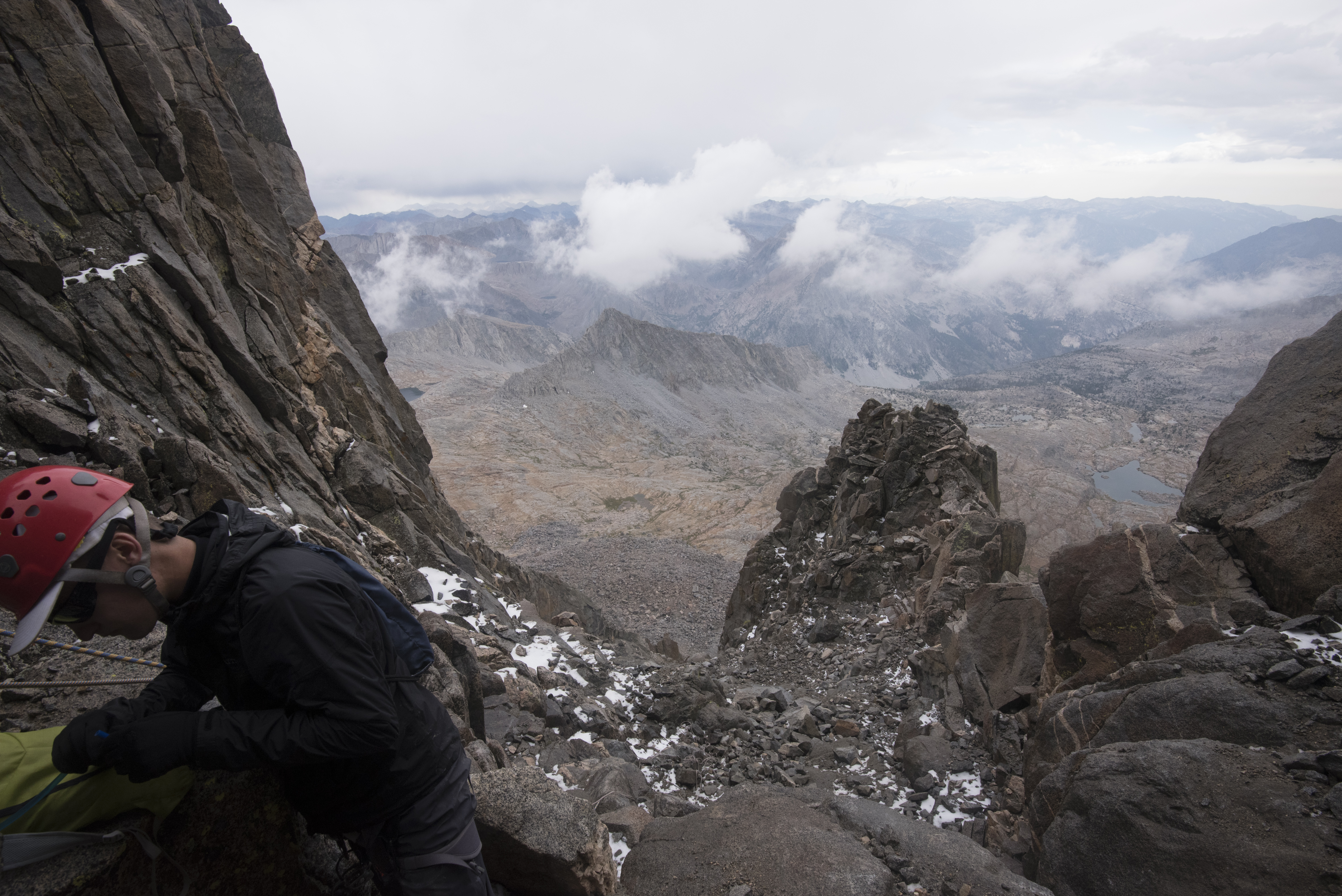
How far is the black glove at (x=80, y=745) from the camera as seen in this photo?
3.03 meters

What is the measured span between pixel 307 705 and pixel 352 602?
0.51 m

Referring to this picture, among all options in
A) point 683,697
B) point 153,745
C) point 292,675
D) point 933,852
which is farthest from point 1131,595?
point 153,745

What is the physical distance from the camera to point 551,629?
18.4 meters

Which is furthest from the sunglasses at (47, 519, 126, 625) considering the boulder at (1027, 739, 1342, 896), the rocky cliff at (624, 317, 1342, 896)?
Answer: the boulder at (1027, 739, 1342, 896)

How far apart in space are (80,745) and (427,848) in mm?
1870

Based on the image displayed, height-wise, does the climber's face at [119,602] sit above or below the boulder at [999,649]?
above

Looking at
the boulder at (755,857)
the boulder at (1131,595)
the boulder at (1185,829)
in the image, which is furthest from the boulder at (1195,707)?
the boulder at (755,857)

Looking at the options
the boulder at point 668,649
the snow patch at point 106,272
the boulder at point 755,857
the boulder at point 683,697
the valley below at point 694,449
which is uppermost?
the snow patch at point 106,272

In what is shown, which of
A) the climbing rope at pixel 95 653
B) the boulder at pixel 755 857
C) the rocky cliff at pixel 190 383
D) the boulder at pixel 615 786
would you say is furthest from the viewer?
the boulder at pixel 615 786

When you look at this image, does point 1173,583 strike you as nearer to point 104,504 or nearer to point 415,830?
point 415,830

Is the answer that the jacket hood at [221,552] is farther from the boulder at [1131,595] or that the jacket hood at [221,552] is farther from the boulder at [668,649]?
the boulder at [668,649]

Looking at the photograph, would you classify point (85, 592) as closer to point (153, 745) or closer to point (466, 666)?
point (153, 745)

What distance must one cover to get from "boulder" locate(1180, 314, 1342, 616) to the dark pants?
10.1 metres

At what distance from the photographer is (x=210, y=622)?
10.4 ft
